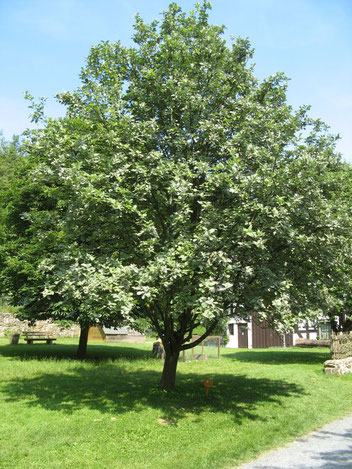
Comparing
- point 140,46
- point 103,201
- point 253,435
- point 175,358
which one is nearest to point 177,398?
point 175,358

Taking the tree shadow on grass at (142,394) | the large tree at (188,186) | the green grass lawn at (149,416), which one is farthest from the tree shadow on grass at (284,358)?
the large tree at (188,186)

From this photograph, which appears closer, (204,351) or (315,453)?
(315,453)

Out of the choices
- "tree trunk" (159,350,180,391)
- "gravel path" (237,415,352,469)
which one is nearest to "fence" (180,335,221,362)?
"tree trunk" (159,350,180,391)

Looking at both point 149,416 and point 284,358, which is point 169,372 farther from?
point 284,358

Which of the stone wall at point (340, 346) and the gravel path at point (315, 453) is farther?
the stone wall at point (340, 346)

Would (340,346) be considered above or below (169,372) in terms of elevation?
above

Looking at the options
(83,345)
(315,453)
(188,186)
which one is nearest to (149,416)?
(315,453)

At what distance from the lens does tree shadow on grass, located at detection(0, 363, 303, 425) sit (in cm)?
1076

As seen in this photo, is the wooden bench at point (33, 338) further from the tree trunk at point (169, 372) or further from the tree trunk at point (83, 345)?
the tree trunk at point (169, 372)

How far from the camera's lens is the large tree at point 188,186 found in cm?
938

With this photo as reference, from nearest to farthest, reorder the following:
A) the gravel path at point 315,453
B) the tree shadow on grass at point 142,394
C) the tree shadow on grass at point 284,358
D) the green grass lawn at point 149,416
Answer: the gravel path at point 315,453 < the green grass lawn at point 149,416 < the tree shadow on grass at point 142,394 < the tree shadow on grass at point 284,358

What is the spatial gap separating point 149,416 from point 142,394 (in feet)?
8.79

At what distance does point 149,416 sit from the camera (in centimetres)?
989

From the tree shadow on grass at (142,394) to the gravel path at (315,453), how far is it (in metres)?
1.95
